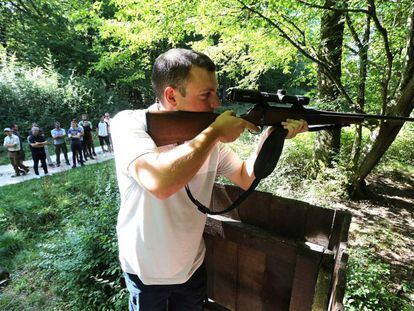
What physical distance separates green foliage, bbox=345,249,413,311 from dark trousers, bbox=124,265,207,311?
78.1 inches

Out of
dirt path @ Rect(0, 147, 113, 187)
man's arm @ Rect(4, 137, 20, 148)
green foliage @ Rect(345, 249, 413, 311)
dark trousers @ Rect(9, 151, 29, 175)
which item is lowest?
dirt path @ Rect(0, 147, 113, 187)

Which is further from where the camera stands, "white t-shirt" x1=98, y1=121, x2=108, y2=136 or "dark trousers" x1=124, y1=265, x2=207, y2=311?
"white t-shirt" x1=98, y1=121, x2=108, y2=136

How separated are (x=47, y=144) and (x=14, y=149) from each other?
6.17 ft

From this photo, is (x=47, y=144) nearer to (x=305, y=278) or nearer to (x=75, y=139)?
(x=75, y=139)

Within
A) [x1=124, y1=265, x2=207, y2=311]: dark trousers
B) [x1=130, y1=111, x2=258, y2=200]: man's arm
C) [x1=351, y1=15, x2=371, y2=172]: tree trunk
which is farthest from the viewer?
[x1=351, y1=15, x2=371, y2=172]: tree trunk

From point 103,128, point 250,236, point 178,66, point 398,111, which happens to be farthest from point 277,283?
point 103,128

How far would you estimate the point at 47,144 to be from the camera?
466 inches

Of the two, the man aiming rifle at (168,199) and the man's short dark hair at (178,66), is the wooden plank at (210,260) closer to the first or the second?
the man aiming rifle at (168,199)

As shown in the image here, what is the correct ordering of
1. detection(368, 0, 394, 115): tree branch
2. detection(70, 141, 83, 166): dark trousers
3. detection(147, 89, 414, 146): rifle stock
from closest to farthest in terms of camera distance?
detection(147, 89, 414, 146): rifle stock → detection(368, 0, 394, 115): tree branch → detection(70, 141, 83, 166): dark trousers

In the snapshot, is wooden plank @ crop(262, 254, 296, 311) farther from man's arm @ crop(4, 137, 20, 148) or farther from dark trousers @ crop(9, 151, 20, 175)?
dark trousers @ crop(9, 151, 20, 175)

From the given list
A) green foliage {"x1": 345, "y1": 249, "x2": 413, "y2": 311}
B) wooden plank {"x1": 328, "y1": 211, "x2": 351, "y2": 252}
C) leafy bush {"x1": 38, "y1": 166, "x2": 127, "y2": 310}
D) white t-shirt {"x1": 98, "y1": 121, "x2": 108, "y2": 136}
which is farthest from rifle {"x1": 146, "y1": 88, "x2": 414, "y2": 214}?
white t-shirt {"x1": 98, "y1": 121, "x2": 108, "y2": 136}

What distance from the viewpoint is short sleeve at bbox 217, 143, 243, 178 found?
73.9 inches

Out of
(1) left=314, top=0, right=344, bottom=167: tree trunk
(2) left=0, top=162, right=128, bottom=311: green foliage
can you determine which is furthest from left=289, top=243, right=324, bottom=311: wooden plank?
(1) left=314, top=0, right=344, bottom=167: tree trunk

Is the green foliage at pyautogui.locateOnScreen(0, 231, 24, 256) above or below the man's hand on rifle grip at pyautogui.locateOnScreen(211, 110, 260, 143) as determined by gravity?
below
